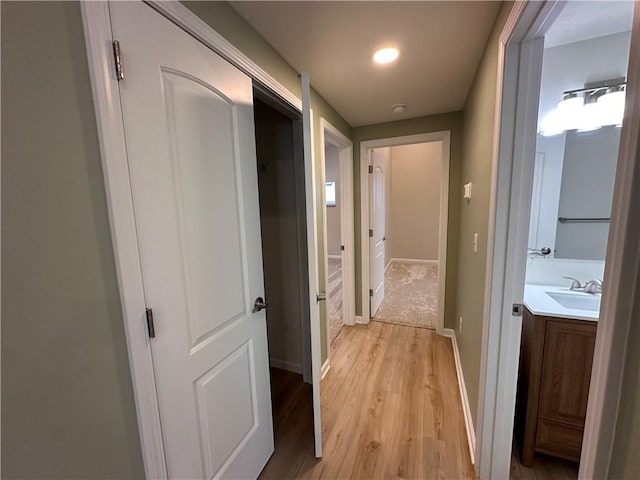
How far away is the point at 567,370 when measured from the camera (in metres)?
1.28

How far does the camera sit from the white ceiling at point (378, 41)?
118 cm

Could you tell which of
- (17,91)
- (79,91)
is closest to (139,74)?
(79,91)

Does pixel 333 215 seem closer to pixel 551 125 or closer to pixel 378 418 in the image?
pixel 551 125

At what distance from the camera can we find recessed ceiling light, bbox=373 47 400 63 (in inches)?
58.4

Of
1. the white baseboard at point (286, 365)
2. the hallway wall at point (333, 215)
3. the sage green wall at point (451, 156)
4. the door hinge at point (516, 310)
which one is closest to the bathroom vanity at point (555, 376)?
the door hinge at point (516, 310)

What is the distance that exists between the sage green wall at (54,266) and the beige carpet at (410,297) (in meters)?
2.92

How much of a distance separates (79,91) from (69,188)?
0.84ft

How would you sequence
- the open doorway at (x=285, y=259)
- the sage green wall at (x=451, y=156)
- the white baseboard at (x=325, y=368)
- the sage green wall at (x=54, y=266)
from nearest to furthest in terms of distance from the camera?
the sage green wall at (x=54, y=266) → the open doorway at (x=285, y=259) → the white baseboard at (x=325, y=368) → the sage green wall at (x=451, y=156)

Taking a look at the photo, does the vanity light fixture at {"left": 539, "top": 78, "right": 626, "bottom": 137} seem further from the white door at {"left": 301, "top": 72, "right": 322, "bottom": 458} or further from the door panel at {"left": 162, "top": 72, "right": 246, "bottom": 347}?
the door panel at {"left": 162, "top": 72, "right": 246, "bottom": 347}

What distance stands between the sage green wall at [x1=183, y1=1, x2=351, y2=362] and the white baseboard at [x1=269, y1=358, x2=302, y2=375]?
10.2 inches

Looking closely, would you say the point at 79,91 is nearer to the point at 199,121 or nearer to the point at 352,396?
the point at 199,121

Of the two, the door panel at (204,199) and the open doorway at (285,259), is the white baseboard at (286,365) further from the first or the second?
the door panel at (204,199)

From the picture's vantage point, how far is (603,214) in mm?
1669

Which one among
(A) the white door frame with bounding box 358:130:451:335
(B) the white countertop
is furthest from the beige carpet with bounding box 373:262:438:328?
(B) the white countertop
